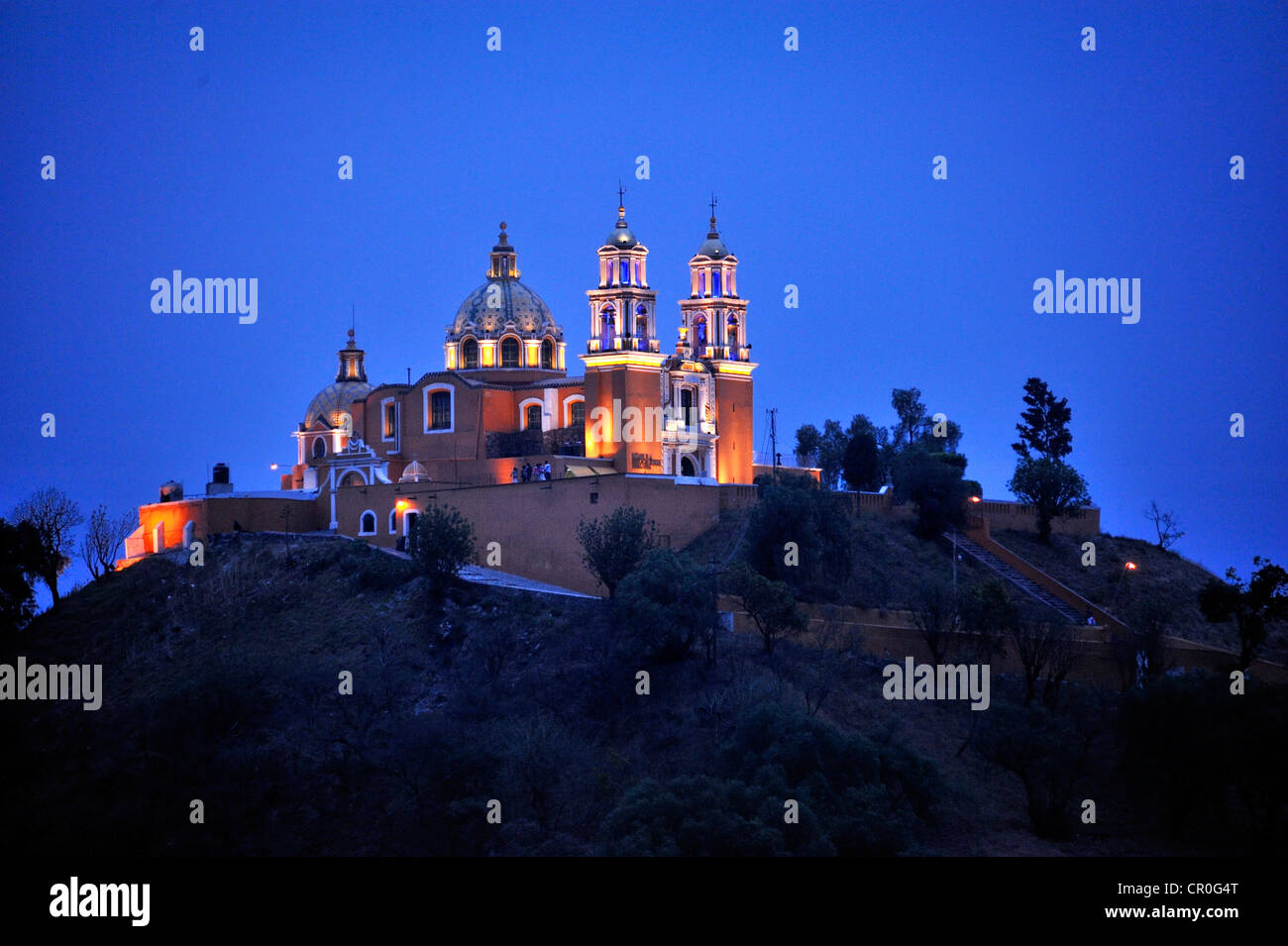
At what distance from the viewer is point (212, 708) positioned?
138ft

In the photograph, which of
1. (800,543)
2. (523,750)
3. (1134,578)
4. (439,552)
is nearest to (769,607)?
(800,543)

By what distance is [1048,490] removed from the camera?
169 ft

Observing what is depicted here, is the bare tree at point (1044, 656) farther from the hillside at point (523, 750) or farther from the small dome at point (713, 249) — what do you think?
the small dome at point (713, 249)

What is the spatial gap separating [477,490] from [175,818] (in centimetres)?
1356

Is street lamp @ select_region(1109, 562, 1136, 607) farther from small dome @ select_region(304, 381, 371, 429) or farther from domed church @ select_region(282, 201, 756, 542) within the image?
small dome @ select_region(304, 381, 371, 429)

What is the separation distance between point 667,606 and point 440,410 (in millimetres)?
18043

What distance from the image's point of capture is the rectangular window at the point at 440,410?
5641 cm

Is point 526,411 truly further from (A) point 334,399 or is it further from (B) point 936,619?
(B) point 936,619

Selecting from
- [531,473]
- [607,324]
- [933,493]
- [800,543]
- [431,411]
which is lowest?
[800,543]

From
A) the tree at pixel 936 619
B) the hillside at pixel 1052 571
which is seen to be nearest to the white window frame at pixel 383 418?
the hillside at pixel 1052 571

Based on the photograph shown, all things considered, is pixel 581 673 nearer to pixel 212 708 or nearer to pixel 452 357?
pixel 212 708

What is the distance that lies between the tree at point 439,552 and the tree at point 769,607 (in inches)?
344
